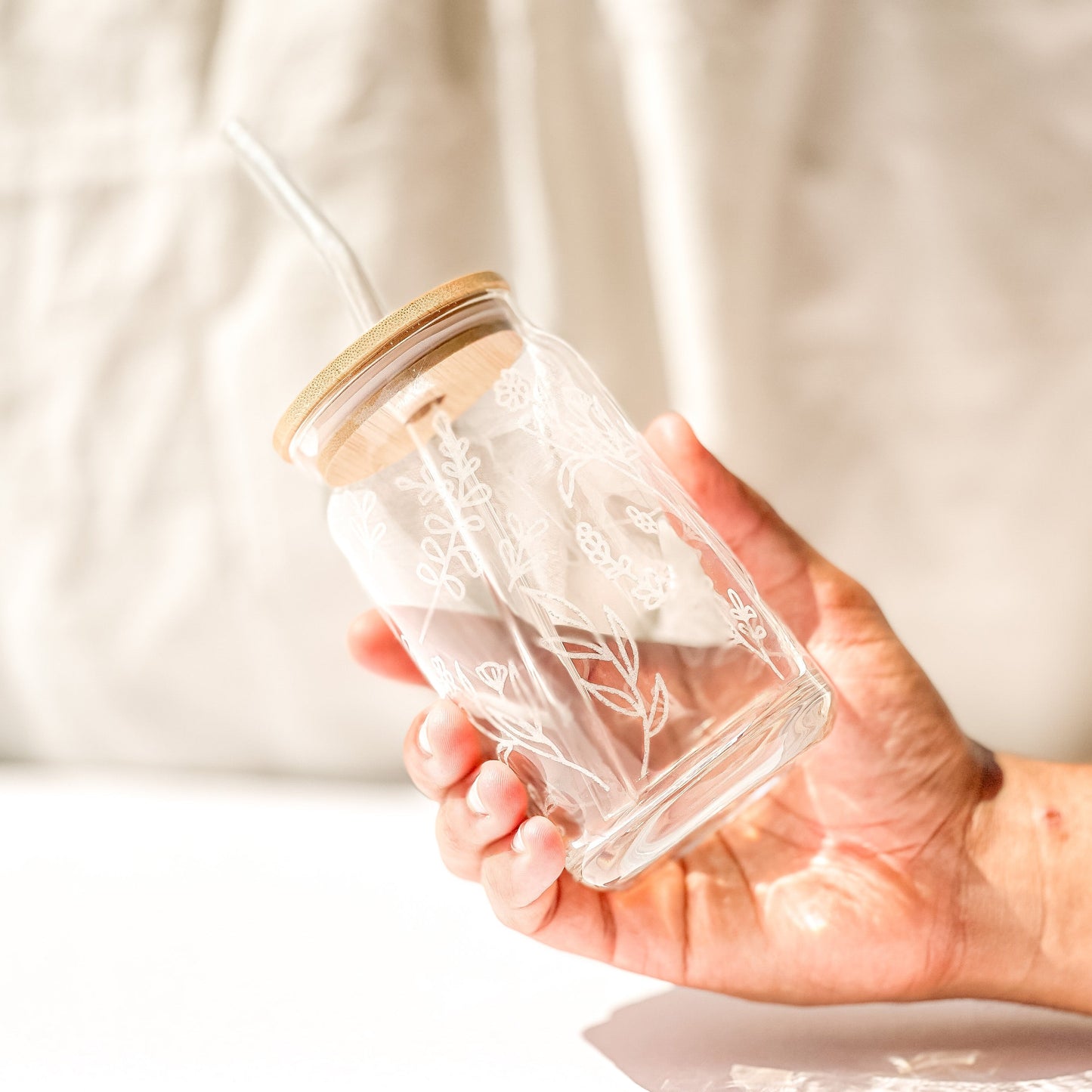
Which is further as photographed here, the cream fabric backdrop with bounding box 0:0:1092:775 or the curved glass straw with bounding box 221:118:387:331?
the cream fabric backdrop with bounding box 0:0:1092:775

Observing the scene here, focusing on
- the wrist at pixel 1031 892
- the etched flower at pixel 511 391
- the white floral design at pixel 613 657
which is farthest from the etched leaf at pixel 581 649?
the wrist at pixel 1031 892

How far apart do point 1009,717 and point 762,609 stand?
13.8 inches

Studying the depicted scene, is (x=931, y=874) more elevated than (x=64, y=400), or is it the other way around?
(x=64, y=400)

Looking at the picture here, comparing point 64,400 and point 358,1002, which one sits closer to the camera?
point 358,1002

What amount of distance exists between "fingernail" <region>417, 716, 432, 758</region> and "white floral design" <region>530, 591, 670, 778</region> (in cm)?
7

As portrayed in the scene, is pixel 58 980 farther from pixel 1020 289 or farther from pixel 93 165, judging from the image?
pixel 1020 289

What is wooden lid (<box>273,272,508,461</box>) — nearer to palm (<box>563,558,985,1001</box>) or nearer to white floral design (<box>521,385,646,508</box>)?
white floral design (<box>521,385,646,508</box>)

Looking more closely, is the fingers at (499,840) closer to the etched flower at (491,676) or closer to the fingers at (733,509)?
the etched flower at (491,676)

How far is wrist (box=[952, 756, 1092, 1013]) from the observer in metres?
Result: 0.55

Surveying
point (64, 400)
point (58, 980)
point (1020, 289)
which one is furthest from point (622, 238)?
point (58, 980)

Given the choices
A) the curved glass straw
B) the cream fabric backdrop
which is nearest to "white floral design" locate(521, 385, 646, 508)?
the curved glass straw

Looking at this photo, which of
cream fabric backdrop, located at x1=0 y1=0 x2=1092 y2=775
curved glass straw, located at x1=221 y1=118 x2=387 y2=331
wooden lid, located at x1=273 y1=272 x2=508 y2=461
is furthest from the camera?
cream fabric backdrop, located at x1=0 y1=0 x2=1092 y2=775

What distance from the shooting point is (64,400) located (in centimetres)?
76

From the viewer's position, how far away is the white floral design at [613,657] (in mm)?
490
